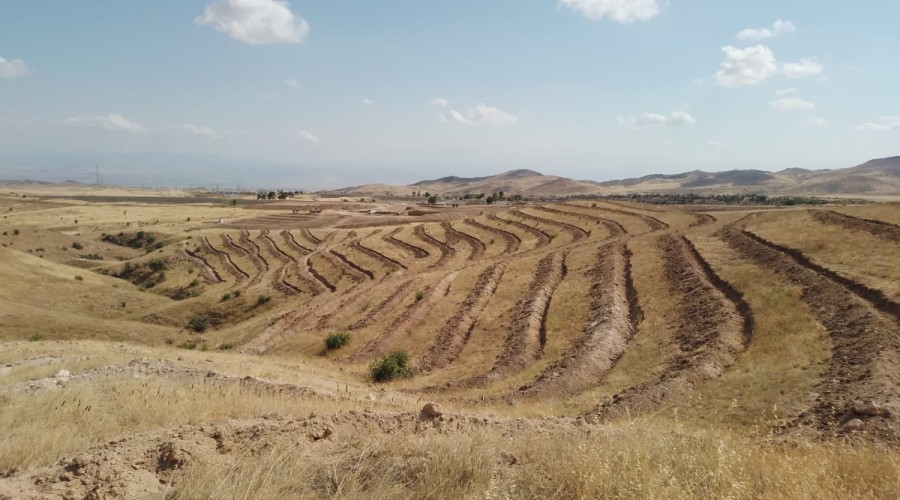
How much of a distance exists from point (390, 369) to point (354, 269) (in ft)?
95.1

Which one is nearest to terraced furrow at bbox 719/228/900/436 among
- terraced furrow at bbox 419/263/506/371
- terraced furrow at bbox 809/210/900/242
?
terraced furrow at bbox 809/210/900/242

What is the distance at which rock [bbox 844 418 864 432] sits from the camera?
960 cm

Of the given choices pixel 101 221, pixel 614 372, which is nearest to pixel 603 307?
pixel 614 372

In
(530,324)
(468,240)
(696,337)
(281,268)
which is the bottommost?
(281,268)

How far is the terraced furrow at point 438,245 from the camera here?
4684cm

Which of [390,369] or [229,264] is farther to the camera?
[229,264]

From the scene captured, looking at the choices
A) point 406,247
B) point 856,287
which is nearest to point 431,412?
point 856,287

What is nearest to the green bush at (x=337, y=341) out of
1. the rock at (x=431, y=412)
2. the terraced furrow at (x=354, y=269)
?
the terraced furrow at (x=354, y=269)

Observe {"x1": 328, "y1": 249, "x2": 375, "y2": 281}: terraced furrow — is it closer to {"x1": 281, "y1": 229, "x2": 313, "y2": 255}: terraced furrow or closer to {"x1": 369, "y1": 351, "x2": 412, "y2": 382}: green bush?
{"x1": 281, "y1": 229, "x2": 313, "y2": 255}: terraced furrow

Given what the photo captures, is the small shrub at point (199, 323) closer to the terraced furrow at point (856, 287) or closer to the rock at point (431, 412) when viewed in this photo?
the rock at point (431, 412)

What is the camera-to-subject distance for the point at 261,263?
60.9 meters

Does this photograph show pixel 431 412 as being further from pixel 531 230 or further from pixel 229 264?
pixel 229 264

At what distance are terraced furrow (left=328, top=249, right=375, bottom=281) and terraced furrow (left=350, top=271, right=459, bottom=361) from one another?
12.4m

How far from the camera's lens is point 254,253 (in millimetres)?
65875
